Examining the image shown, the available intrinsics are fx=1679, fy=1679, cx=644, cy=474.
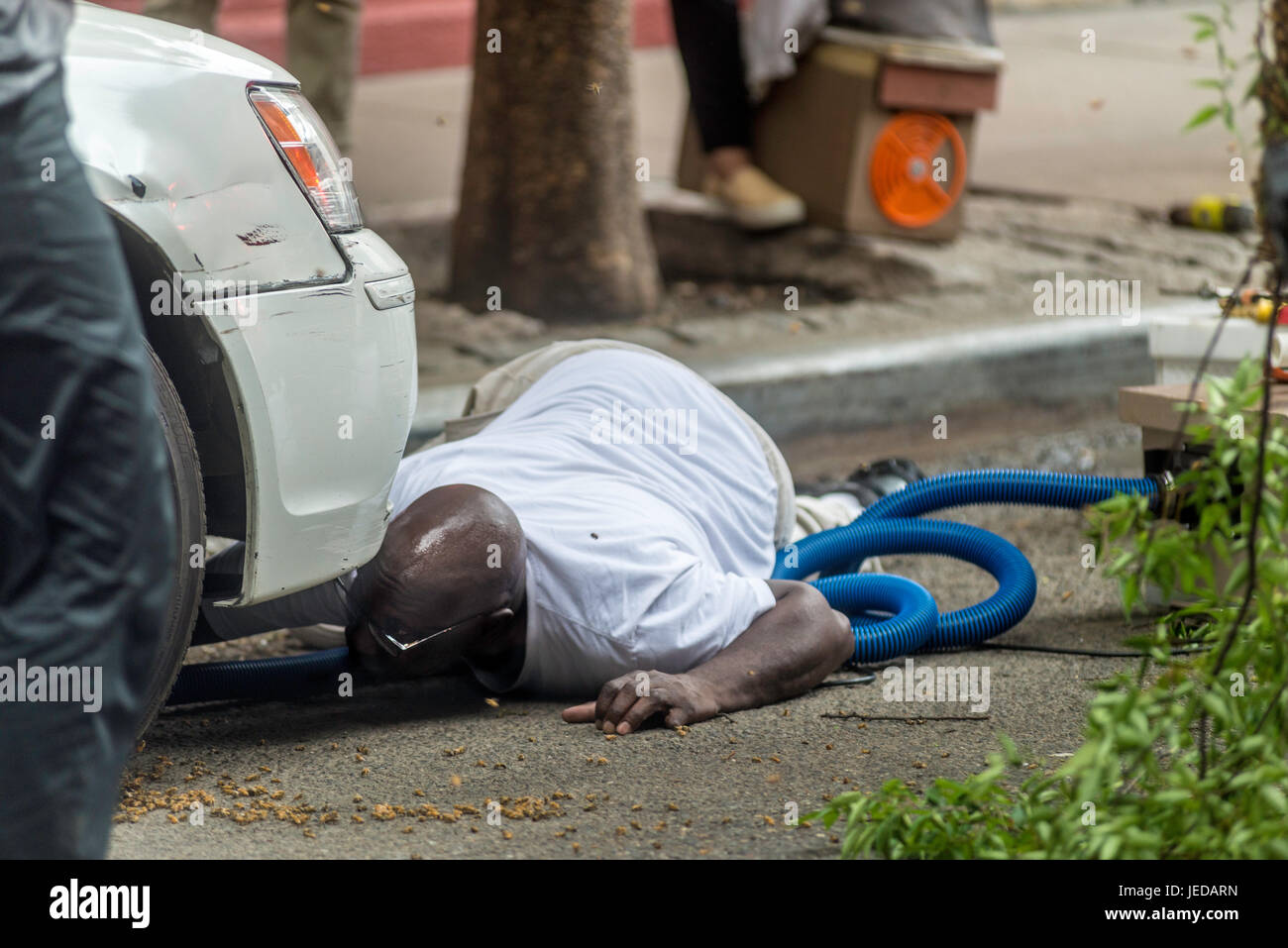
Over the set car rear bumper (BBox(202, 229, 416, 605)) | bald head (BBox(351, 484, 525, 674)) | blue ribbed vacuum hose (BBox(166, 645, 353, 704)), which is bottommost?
blue ribbed vacuum hose (BBox(166, 645, 353, 704))

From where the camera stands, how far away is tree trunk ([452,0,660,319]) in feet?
19.0

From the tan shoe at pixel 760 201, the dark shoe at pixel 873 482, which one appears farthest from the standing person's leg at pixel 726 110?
the dark shoe at pixel 873 482

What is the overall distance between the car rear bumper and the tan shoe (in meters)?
3.54

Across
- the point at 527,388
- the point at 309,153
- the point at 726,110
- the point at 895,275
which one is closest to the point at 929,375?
the point at 895,275

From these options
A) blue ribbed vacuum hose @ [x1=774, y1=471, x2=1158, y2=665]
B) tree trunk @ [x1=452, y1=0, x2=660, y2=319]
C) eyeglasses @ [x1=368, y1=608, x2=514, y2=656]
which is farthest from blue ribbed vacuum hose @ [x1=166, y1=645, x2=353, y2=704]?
tree trunk @ [x1=452, y1=0, x2=660, y2=319]

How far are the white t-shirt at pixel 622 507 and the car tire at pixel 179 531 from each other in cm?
60

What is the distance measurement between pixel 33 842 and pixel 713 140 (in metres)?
5.04

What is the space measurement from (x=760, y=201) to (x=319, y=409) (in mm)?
3792

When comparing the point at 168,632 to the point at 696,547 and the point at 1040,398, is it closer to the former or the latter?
the point at 696,547

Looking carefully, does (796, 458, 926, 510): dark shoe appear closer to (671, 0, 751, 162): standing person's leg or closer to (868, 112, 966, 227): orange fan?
(868, 112, 966, 227): orange fan

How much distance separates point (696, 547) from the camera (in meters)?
3.40

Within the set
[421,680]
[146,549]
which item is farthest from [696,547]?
[146,549]

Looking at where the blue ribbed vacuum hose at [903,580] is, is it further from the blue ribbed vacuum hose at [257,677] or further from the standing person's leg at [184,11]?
the standing person's leg at [184,11]

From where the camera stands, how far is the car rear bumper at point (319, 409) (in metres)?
2.77
